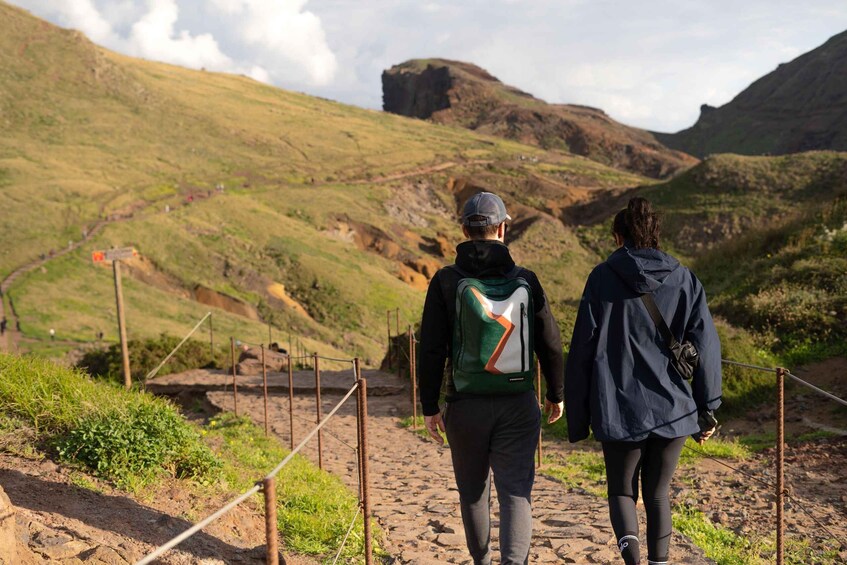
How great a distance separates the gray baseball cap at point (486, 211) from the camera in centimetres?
349

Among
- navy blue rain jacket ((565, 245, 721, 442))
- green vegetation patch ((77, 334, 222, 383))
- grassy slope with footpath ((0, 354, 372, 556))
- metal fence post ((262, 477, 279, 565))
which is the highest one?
navy blue rain jacket ((565, 245, 721, 442))

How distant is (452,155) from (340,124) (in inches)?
720

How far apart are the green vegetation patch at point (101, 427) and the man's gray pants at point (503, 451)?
112 inches

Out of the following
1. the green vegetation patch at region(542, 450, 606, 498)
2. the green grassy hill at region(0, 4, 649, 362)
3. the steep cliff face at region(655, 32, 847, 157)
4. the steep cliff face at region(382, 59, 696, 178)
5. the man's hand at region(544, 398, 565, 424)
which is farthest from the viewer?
the steep cliff face at region(382, 59, 696, 178)

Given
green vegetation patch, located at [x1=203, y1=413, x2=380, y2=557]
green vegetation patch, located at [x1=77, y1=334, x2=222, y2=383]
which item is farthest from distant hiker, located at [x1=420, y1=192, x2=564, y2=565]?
green vegetation patch, located at [x1=77, y1=334, x2=222, y2=383]

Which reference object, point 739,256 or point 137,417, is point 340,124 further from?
point 137,417

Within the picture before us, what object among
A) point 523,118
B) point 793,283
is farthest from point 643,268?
point 523,118

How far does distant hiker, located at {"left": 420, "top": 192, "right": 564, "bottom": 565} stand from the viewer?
3.33m

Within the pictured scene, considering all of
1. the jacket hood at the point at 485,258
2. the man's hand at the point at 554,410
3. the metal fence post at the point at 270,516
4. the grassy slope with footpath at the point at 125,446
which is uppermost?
the jacket hood at the point at 485,258

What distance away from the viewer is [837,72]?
381 feet

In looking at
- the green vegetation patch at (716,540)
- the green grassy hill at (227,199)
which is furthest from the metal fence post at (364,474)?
the green grassy hill at (227,199)

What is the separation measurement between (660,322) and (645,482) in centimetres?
85

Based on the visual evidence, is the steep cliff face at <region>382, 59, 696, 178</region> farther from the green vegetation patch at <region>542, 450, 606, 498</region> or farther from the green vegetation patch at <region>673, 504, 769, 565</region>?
the green vegetation patch at <region>673, 504, 769, 565</region>

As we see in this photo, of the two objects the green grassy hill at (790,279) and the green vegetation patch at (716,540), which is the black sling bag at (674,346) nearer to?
the green grassy hill at (790,279)
